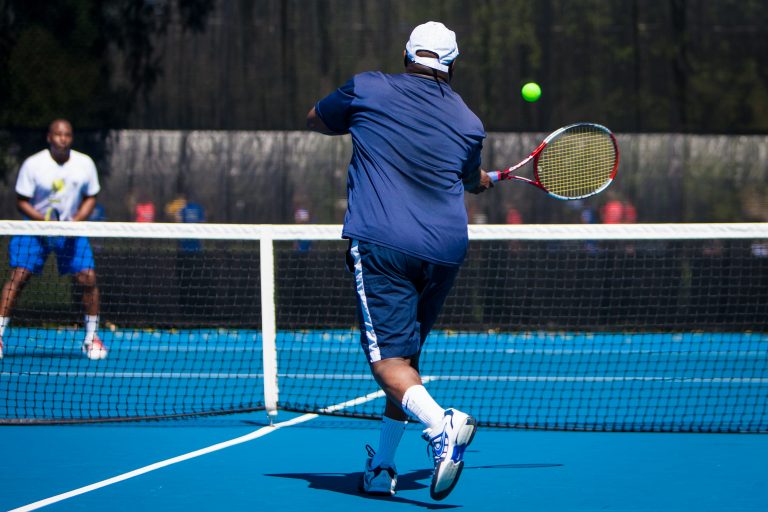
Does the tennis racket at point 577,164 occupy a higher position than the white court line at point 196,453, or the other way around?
the tennis racket at point 577,164

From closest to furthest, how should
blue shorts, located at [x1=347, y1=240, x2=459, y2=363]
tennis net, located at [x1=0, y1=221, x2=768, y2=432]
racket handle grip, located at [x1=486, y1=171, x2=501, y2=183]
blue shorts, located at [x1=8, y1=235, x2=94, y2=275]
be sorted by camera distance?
blue shorts, located at [x1=347, y1=240, x2=459, y2=363]
racket handle grip, located at [x1=486, y1=171, x2=501, y2=183]
tennis net, located at [x1=0, y1=221, x2=768, y2=432]
blue shorts, located at [x1=8, y1=235, x2=94, y2=275]

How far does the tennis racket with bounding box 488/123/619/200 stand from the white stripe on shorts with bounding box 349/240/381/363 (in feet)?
5.27

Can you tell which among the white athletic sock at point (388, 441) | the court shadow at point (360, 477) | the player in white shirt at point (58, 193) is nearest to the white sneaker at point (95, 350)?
the player in white shirt at point (58, 193)

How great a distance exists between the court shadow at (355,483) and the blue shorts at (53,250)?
4.32 meters

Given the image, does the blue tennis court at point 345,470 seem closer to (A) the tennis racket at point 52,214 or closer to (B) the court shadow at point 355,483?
(B) the court shadow at point 355,483

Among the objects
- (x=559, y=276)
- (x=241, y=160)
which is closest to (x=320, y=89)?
(x=241, y=160)

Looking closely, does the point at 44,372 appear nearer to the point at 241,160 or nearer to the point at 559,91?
the point at 241,160

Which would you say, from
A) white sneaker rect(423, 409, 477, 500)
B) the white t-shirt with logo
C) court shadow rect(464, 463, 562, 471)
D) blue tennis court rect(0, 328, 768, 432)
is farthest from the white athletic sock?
the white t-shirt with logo

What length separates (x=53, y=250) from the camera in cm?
884

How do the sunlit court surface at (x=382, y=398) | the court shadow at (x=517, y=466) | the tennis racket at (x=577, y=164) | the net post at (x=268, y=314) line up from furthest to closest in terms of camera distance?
the net post at (x=268, y=314)
the tennis racket at (x=577, y=164)
the court shadow at (x=517, y=466)
the sunlit court surface at (x=382, y=398)

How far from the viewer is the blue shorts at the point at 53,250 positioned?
8.68 metres

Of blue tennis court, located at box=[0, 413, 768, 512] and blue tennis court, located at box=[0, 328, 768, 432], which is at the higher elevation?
blue tennis court, located at box=[0, 328, 768, 432]

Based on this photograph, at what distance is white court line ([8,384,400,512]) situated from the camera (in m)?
4.33

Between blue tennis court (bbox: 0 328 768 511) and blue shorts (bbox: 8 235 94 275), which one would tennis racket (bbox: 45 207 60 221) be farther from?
blue tennis court (bbox: 0 328 768 511)
